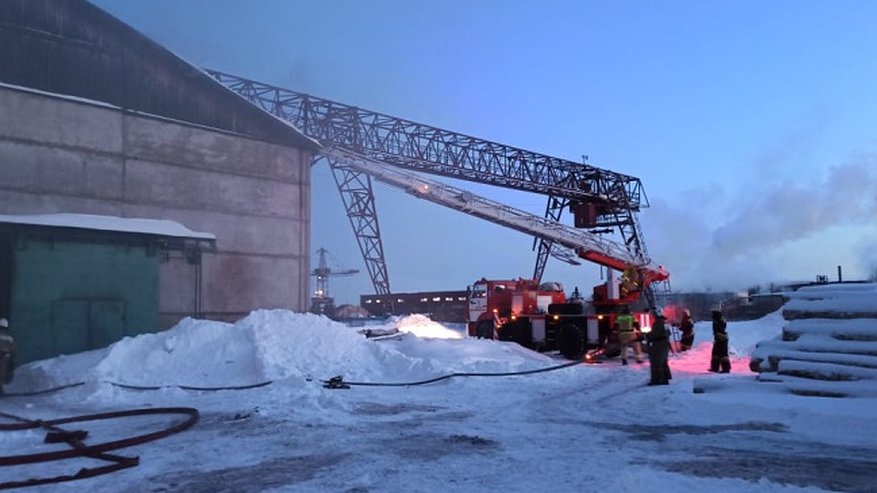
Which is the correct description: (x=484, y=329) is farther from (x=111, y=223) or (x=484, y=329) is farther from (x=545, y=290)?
(x=111, y=223)

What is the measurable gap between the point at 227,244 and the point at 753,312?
28434 millimetres

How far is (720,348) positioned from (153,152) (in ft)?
52.8

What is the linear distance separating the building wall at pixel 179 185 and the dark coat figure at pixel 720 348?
1290 centimetres

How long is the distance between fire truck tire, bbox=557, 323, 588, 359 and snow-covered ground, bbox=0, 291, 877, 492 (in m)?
4.13

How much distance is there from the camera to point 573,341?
2298 cm

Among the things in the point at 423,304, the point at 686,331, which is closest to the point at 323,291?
the point at 423,304

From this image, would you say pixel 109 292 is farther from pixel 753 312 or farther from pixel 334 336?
pixel 753 312

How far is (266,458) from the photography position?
26.1 feet

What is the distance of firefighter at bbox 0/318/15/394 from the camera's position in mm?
13897

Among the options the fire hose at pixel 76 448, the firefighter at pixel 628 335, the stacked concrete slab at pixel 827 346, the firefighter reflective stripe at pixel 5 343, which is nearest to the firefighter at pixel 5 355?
the firefighter reflective stripe at pixel 5 343

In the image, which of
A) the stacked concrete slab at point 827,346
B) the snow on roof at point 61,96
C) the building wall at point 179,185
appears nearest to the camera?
the stacked concrete slab at point 827,346

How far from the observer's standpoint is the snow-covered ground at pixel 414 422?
6.93m

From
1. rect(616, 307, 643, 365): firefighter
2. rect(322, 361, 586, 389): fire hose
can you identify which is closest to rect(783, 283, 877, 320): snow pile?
rect(322, 361, 586, 389): fire hose

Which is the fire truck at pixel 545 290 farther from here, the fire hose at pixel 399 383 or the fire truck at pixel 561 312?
the fire hose at pixel 399 383
